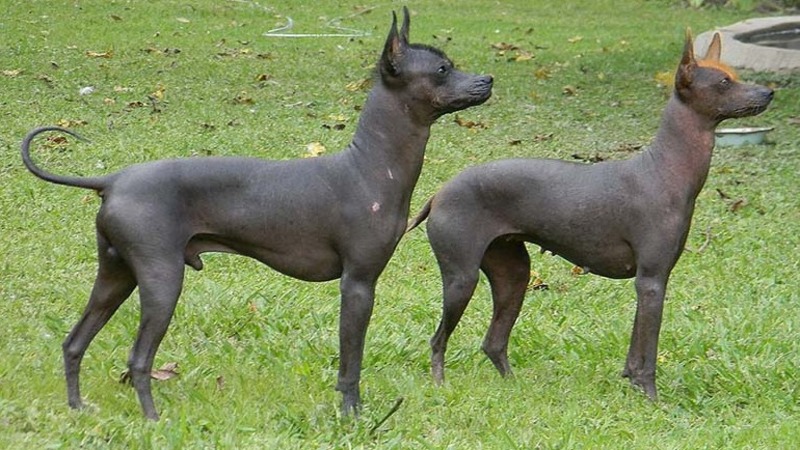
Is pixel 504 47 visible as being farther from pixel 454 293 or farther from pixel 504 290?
pixel 454 293

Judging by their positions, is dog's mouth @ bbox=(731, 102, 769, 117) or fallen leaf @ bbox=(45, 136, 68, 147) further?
fallen leaf @ bbox=(45, 136, 68, 147)

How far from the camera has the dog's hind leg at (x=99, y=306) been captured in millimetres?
4750

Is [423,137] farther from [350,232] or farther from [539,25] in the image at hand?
[539,25]

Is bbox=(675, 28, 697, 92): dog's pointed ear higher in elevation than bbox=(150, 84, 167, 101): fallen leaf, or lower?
higher

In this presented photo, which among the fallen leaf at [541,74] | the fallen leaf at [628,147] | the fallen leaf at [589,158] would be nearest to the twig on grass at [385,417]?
the fallen leaf at [589,158]

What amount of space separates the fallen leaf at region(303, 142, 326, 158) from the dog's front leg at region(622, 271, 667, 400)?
4208 millimetres

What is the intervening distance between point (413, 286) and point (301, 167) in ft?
7.39

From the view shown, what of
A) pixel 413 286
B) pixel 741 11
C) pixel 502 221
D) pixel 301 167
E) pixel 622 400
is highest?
pixel 301 167

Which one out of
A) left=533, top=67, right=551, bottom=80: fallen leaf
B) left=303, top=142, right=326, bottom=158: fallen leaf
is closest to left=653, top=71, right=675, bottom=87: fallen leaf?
left=533, top=67, right=551, bottom=80: fallen leaf

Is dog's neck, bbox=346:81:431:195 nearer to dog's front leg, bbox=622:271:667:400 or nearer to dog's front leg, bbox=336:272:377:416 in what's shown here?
dog's front leg, bbox=336:272:377:416

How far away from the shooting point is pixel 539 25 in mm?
17594

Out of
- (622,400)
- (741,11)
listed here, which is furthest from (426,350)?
(741,11)

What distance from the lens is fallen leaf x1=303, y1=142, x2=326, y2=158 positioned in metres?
9.30

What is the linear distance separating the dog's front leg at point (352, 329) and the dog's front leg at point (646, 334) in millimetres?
1169
